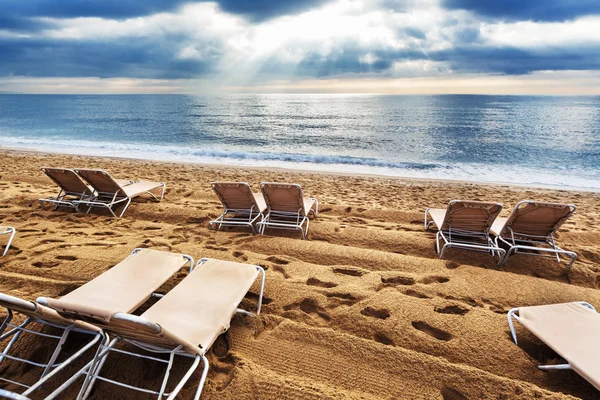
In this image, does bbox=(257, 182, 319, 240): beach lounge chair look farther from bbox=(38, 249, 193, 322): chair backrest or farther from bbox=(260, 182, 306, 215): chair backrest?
bbox=(38, 249, 193, 322): chair backrest

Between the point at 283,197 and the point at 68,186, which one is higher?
→ the point at 68,186

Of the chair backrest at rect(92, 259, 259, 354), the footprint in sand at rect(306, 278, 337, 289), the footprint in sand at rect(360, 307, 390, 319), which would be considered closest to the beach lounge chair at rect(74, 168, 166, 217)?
the chair backrest at rect(92, 259, 259, 354)

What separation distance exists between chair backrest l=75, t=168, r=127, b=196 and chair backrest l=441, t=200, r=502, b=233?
5670 mm

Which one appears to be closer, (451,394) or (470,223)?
(451,394)

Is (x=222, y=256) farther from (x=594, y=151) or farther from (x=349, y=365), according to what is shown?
(x=594, y=151)

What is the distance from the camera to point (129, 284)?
2.94 m

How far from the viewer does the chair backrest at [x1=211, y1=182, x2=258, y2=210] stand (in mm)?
5133

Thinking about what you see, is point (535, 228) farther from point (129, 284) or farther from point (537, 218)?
point (129, 284)

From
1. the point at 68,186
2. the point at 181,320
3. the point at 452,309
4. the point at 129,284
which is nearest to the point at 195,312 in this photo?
the point at 181,320

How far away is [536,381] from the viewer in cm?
230

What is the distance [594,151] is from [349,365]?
2551 centimetres

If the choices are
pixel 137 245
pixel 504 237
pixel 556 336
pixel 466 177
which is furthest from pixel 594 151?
pixel 137 245

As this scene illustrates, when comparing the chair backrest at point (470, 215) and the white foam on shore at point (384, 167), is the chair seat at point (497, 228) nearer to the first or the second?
the chair backrest at point (470, 215)

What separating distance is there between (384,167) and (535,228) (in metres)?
10.9
